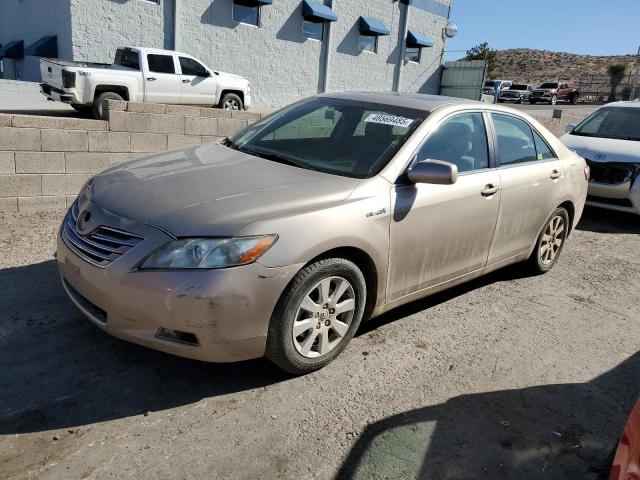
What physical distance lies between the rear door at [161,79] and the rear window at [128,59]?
244 mm

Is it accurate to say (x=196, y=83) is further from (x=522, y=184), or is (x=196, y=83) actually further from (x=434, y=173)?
(x=434, y=173)

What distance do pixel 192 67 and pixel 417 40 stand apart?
14.6 m

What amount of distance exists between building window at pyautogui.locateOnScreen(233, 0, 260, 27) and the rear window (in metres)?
6.25

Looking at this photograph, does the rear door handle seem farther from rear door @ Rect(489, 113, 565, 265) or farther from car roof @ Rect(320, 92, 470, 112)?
car roof @ Rect(320, 92, 470, 112)

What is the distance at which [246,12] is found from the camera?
19.6m

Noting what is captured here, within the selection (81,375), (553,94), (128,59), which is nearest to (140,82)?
(128,59)

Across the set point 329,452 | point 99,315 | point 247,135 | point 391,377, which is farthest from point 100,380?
point 247,135

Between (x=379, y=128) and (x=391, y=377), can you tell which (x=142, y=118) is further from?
(x=391, y=377)

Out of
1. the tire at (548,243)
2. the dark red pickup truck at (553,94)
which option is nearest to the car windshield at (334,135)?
the tire at (548,243)

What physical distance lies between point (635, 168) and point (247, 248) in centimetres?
679

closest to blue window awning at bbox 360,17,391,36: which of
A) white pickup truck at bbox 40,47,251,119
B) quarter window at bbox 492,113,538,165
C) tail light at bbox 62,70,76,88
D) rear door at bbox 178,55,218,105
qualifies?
white pickup truck at bbox 40,47,251,119

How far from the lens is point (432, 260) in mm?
3762

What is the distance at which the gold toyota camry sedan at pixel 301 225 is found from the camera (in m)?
2.75

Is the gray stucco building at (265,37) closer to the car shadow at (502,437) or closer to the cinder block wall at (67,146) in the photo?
the cinder block wall at (67,146)
